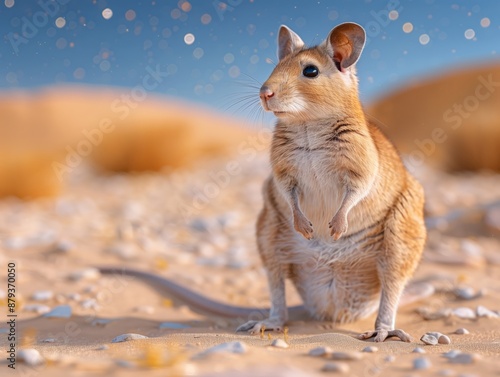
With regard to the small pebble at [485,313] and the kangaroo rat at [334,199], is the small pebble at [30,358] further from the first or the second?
the small pebble at [485,313]

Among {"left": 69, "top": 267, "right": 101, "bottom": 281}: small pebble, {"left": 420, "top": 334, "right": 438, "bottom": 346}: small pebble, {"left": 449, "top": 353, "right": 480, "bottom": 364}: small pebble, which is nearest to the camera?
{"left": 449, "top": 353, "right": 480, "bottom": 364}: small pebble

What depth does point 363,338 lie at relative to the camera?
3.78 metres

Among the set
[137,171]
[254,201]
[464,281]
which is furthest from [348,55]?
[137,171]

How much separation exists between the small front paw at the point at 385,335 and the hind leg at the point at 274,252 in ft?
2.13

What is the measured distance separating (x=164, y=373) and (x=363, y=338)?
1.70 m

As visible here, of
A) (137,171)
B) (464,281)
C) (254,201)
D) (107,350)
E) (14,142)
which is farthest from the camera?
(137,171)

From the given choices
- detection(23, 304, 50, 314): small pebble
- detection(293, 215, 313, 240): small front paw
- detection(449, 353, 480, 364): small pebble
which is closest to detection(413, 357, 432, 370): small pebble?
detection(449, 353, 480, 364): small pebble

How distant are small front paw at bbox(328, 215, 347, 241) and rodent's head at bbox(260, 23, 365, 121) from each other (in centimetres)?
64

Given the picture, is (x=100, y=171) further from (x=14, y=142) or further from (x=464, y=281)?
(x=464, y=281)

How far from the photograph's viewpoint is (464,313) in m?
4.52

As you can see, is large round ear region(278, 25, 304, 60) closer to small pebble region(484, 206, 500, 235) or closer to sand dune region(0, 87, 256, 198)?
small pebble region(484, 206, 500, 235)

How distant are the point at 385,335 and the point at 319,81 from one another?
5.22ft

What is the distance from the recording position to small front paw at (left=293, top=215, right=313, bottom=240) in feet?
12.4

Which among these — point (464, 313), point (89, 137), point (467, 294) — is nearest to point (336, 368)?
point (464, 313)
